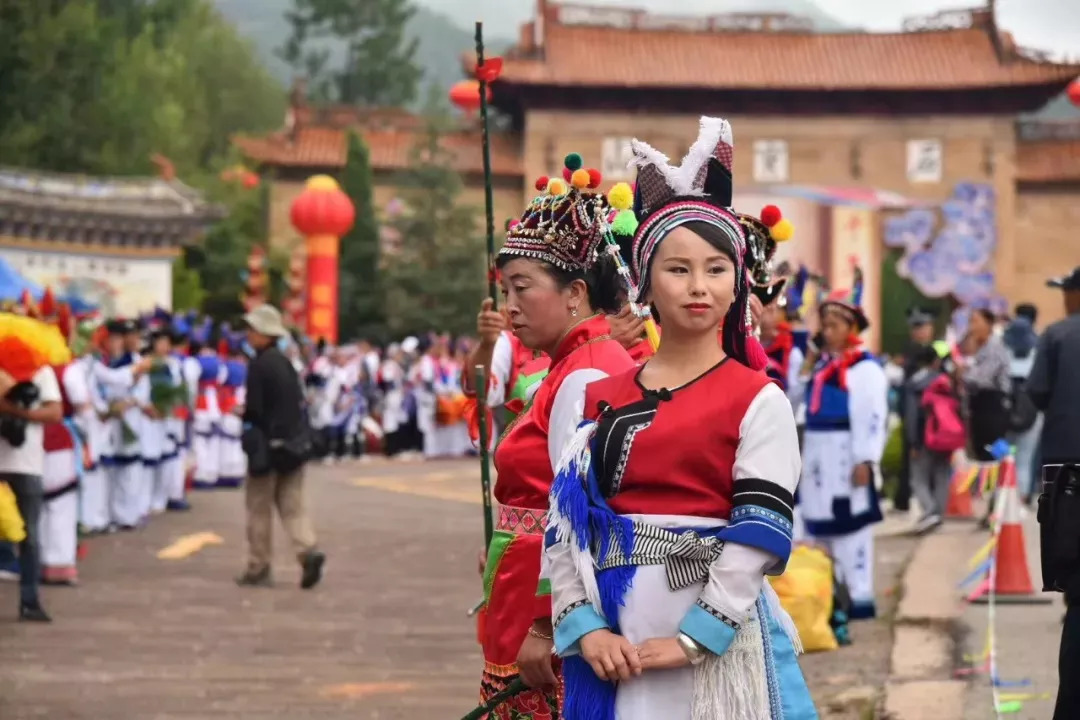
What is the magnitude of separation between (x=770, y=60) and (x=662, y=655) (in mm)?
49961

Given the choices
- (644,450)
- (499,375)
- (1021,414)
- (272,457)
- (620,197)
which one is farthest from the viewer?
(1021,414)

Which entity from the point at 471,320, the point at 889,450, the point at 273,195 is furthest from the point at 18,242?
the point at 273,195

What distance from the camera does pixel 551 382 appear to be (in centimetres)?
469

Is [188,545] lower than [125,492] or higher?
lower

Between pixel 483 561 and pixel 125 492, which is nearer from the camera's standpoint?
pixel 483 561

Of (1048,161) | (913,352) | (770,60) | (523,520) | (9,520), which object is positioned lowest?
(9,520)

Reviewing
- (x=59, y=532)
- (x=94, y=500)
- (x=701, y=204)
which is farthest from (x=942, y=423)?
(x=701, y=204)

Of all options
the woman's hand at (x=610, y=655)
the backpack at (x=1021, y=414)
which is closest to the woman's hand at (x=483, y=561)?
the woman's hand at (x=610, y=655)

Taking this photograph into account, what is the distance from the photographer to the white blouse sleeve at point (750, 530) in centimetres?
372

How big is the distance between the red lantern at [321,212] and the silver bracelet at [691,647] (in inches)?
1376

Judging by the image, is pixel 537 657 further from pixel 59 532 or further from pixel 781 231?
pixel 59 532

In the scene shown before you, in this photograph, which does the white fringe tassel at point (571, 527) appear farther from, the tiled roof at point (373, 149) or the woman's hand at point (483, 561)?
the tiled roof at point (373, 149)

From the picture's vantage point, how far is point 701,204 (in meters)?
3.98

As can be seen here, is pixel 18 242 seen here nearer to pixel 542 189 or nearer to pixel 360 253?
pixel 360 253
